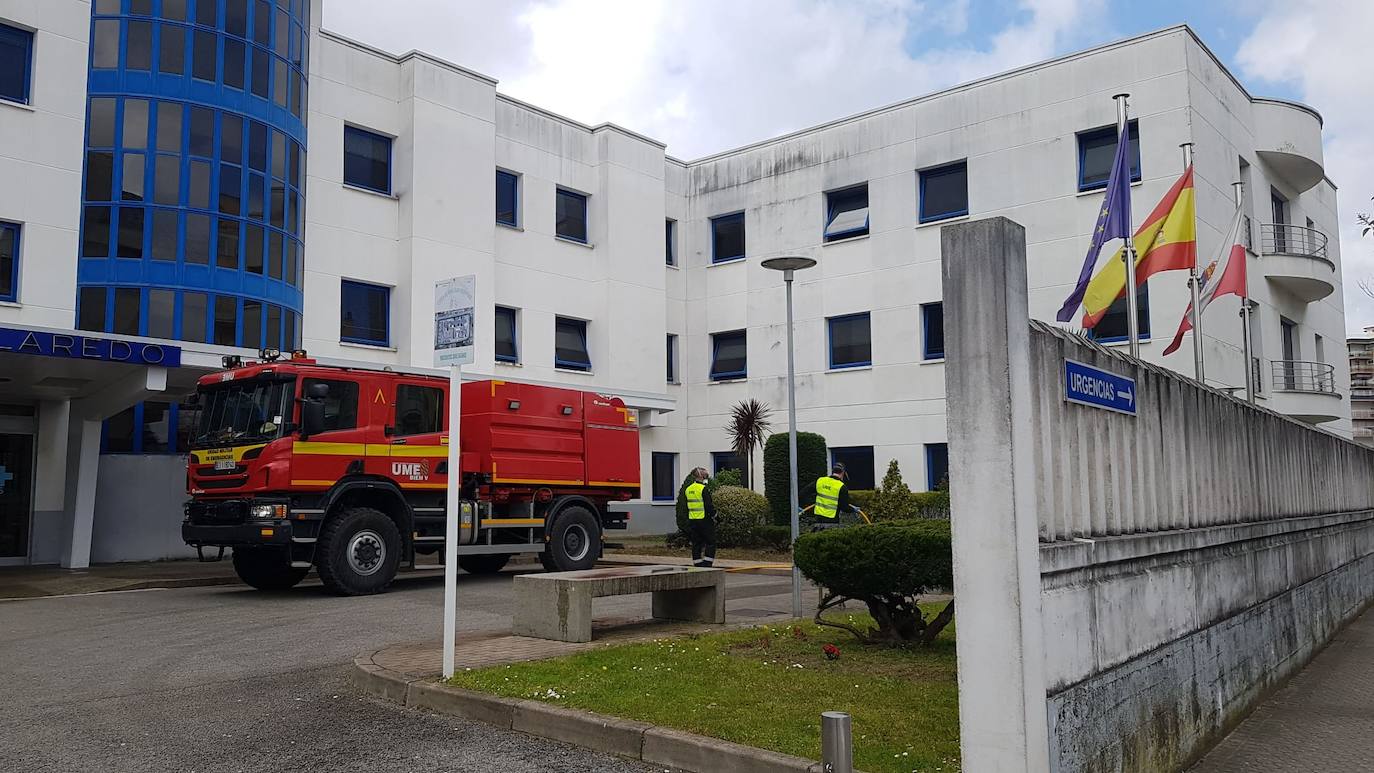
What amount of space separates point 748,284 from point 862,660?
929 inches

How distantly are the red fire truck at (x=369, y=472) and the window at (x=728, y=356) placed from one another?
1438 centimetres

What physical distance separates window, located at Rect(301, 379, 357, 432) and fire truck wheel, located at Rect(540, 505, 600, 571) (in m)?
3.96

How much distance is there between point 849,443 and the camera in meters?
29.1

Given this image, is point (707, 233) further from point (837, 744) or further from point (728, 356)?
point (837, 744)

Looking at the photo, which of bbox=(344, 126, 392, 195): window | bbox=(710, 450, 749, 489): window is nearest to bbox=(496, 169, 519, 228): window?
bbox=(344, 126, 392, 195): window

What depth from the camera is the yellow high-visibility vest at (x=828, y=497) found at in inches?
599

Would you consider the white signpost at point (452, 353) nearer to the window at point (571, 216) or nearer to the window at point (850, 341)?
the window at point (571, 216)

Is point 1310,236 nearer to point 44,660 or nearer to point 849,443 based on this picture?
point 849,443

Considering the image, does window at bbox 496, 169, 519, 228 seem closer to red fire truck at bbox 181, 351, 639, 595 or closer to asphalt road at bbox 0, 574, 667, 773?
red fire truck at bbox 181, 351, 639, 595

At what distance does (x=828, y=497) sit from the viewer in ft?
50.2

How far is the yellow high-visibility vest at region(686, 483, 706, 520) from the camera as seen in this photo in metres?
18.1

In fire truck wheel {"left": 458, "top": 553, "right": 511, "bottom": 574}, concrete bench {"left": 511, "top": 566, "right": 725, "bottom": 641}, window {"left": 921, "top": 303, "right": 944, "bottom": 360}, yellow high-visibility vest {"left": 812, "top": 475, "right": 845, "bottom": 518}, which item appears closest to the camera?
concrete bench {"left": 511, "top": 566, "right": 725, "bottom": 641}

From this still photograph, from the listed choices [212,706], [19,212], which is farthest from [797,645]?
[19,212]

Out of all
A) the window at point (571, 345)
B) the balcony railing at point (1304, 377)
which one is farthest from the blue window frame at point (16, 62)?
the balcony railing at point (1304, 377)
